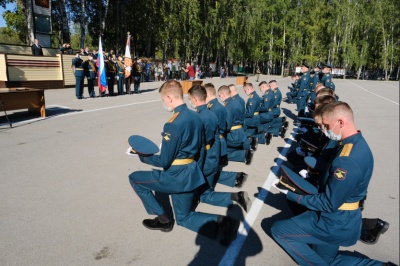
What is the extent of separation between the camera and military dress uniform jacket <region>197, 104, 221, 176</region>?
4.02m

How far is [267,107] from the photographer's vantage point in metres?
7.93

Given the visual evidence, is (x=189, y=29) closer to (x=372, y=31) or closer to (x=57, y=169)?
(x=57, y=169)

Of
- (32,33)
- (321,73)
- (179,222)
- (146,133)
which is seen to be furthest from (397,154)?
(32,33)

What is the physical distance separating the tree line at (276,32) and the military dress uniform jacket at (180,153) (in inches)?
1340

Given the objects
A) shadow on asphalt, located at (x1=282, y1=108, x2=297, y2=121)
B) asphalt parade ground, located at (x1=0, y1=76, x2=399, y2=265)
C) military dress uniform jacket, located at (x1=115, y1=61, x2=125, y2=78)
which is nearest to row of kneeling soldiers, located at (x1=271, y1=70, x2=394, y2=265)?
asphalt parade ground, located at (x1=0, y1=76, x2=399, y2=265)

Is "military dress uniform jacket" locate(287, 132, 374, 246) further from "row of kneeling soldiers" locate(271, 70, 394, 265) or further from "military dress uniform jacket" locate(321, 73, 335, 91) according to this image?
"military dress uniform jacket" locate(321, 73, 335, 91)

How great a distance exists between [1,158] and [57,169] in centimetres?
139

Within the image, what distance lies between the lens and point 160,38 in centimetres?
3441

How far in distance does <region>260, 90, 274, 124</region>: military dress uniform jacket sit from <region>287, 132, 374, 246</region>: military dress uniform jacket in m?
5.44

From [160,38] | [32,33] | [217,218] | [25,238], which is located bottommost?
[25,238]

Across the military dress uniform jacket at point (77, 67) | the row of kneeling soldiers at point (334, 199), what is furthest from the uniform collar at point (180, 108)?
the military dress uniform jacket at point (77, 67)

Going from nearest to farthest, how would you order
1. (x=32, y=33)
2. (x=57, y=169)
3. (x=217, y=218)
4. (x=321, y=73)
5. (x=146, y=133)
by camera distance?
1. (x=217, y=218)
2. (x=57, y=169)
3. (x=146, y=133)
4. (x=321, y=73)
5. (x=32, y=33)

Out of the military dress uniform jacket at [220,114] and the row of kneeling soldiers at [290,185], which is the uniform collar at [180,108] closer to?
the row of kneeling soldiers at [290,185]

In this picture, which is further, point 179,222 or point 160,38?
point 160,38
